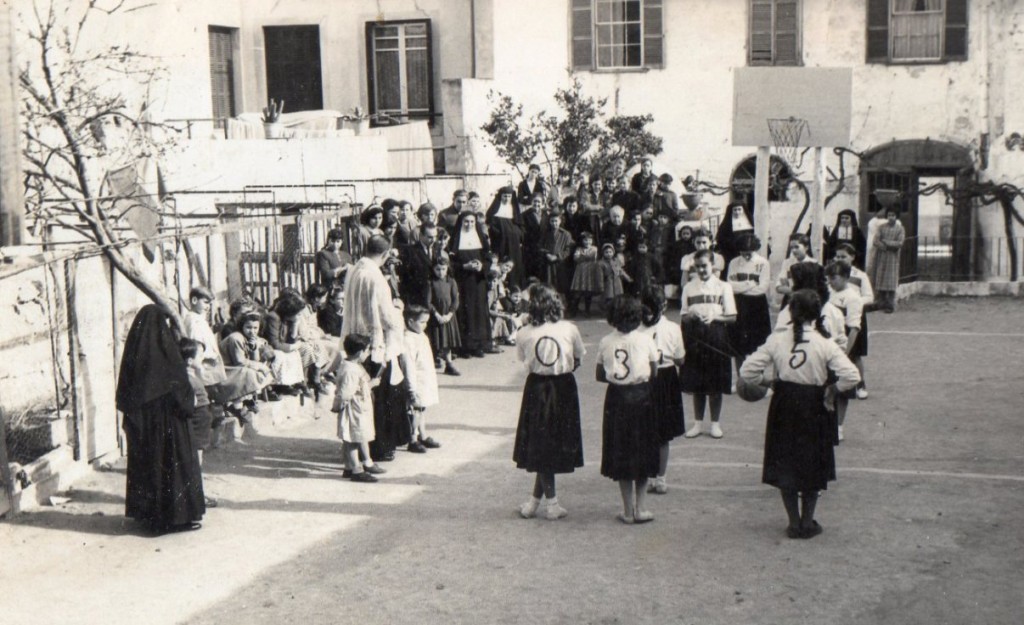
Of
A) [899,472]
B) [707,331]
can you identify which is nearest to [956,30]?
[707,331]

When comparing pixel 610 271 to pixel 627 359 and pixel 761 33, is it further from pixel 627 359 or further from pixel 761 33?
pixel 627 359

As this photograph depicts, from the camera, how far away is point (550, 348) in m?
9.20

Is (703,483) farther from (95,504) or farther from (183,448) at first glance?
(95,504)

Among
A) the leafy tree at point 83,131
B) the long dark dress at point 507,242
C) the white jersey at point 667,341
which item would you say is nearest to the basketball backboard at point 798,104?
the long dark dress at point 507,242

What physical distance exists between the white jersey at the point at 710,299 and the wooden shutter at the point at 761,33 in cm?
1341

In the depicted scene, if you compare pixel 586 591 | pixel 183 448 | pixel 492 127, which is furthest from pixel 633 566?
pixel 492 127

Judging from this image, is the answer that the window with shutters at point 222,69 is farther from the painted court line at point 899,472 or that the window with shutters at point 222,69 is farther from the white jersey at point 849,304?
the painted court line at point 899,472

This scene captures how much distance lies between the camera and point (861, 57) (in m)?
23.8

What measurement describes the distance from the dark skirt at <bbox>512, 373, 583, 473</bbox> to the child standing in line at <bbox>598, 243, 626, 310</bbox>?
28.4 ft

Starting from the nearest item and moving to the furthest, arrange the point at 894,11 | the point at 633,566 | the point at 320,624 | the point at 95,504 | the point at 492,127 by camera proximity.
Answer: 1. the point at 320,624
2. the point at 633,566
3. the point at 95,504
4. the point at 492,127
5. the point at 894,11

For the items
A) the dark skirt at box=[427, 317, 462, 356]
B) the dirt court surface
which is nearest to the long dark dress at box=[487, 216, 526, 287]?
the dark skirt at box=[427, 317, 462, 356]

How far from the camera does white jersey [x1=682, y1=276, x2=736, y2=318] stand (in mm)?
11602

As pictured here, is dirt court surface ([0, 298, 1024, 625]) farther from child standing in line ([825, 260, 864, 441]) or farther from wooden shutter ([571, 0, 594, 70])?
wooden shutter ([571, 0, 594, 70])

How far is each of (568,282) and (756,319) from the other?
559cm
